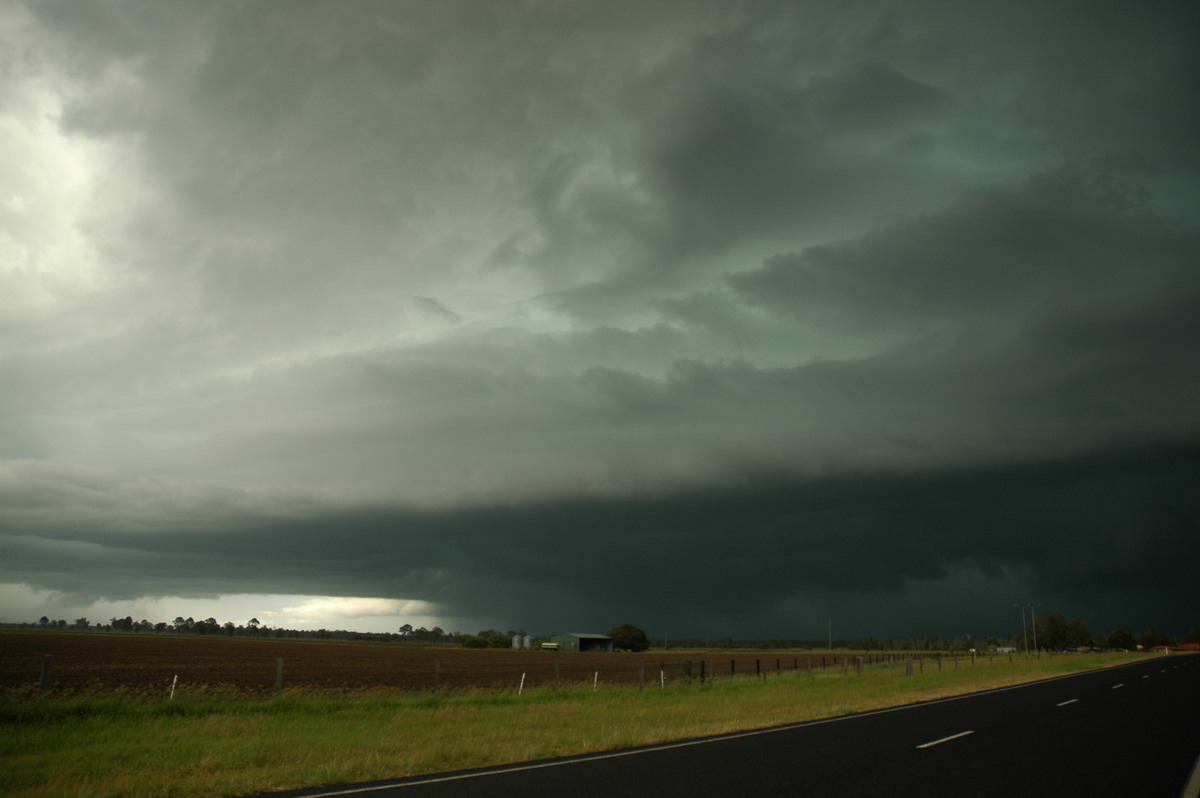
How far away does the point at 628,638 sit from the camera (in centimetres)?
17625

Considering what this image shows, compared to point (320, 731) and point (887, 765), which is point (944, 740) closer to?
point (887, 765)

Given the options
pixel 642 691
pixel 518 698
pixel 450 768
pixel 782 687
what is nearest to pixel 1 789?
pixel 450 768

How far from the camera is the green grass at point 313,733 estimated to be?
1300 centimetres

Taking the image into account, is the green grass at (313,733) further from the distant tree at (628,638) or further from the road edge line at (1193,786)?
the distant tree at (628,638)

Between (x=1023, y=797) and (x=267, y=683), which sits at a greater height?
(x=1023, y=797)

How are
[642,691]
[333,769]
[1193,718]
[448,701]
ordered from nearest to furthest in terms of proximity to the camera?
[333,769] < [1193,718] < [448,701] < [642,691]

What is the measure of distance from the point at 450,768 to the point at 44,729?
1195 cm

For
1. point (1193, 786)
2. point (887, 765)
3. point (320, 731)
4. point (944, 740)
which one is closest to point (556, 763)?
point (887, 765)

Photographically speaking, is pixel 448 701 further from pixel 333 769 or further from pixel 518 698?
pixel 333 769

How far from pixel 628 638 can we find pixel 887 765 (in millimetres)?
169310

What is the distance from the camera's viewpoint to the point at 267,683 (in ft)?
154

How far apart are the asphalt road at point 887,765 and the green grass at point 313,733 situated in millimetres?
1605

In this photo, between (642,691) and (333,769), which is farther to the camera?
(642,691)

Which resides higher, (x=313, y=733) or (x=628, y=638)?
(x=313, y=733)
